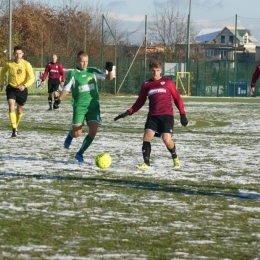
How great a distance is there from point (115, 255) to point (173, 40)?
65062mm

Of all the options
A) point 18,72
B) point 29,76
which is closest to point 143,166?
point 29,76

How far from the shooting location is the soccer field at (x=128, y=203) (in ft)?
19.8

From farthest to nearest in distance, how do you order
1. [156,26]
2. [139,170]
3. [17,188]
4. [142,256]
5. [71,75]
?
[156,26] < [71,75] < [139,170] < [17,188] < [142,256]

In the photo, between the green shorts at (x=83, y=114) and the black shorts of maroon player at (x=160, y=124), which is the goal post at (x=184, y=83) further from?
the black shorts of maroon player at (x=160, y=124)

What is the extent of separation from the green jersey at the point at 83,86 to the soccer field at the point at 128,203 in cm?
95

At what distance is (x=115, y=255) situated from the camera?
575 cm

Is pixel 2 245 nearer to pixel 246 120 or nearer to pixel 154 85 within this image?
pixel 154 85

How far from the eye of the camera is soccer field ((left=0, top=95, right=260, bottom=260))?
19.8ft

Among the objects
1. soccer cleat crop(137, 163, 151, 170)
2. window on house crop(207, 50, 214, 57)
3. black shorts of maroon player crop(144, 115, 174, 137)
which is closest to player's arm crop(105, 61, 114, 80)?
black shorts of maroon player crop(144, 115, 174, 137)

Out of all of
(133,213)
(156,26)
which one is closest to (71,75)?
(133,213)

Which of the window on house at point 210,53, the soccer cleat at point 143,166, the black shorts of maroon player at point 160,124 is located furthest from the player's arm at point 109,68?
the window on house at point 210,53

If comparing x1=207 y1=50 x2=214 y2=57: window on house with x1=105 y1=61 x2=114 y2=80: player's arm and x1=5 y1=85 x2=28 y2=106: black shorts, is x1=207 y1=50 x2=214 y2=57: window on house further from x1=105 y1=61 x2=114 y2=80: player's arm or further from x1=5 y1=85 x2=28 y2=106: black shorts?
x1=105 y1=61 x2=114 y2=80: player's arm

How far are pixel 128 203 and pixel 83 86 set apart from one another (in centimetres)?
404

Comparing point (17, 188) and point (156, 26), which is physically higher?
point (156, 26)
